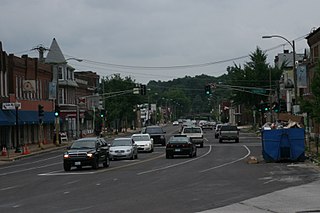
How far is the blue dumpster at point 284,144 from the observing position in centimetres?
3691

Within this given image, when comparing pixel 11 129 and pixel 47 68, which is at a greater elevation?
pixel 47 68

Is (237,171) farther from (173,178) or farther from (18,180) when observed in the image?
(18,180)

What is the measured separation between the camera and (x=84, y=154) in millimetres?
34312

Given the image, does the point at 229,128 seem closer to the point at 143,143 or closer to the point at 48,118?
the point at 143,143

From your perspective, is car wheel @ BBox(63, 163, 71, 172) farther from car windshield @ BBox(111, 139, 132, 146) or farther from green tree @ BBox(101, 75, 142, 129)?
green tree @ BBox(101, 75, 142, 129)

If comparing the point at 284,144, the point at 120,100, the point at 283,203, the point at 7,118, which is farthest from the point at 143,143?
the point at 120,100

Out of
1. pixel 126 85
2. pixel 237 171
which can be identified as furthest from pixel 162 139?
pixel 126 85

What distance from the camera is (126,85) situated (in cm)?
12900

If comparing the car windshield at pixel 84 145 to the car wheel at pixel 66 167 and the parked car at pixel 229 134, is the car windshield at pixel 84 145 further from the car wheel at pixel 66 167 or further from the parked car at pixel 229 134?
the parked car at pixel 229 134

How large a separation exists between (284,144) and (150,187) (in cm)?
1453

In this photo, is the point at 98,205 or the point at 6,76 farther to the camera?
the point at 6,76

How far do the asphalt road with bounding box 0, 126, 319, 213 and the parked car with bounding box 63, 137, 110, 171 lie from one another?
49 centimetres

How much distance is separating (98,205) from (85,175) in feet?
41.4

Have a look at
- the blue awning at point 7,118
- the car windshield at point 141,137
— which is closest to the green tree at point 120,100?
the blue awning at point 7,118
